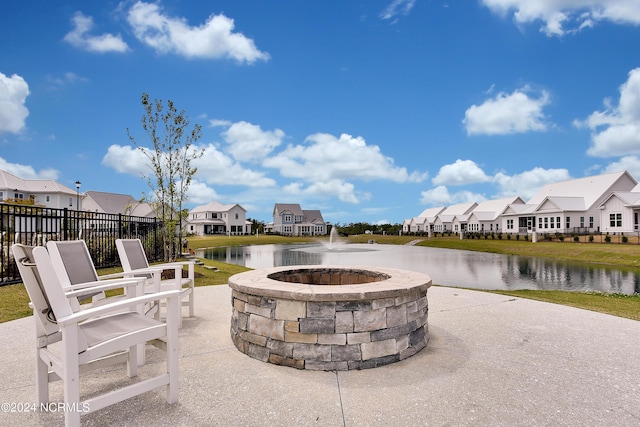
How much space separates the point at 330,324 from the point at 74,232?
10.4m

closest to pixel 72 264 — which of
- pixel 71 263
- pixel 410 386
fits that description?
pixel 71 263

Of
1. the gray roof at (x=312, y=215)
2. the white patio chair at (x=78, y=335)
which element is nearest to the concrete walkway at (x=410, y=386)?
the white patio chair at (x=78, y=335)

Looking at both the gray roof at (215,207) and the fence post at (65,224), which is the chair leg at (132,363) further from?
the gray roof at (215,207)

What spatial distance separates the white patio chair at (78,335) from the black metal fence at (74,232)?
5.99m

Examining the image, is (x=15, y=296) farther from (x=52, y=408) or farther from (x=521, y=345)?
(x=521, y=345)

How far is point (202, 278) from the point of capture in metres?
10.7

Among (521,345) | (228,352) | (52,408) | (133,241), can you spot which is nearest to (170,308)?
(52,408)

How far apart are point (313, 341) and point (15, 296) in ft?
24.7

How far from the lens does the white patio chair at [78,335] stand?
2373mm

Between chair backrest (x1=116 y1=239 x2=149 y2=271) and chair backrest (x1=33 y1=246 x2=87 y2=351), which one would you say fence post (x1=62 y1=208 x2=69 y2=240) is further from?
chair backrest (x1=33 y1=246 x2=87 y2=351)

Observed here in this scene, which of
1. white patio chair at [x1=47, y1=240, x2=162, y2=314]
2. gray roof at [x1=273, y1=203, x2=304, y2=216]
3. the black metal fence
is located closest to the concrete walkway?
white patio chair at [x1=47, y1=240, x2=162, y2=314]

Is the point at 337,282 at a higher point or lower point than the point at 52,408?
higher

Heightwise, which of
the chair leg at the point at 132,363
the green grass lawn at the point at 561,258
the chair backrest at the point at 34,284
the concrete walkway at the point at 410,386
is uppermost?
the chair backrest at the point at 34,284

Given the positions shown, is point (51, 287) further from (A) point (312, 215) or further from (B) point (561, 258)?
(A) point (312, 215)
